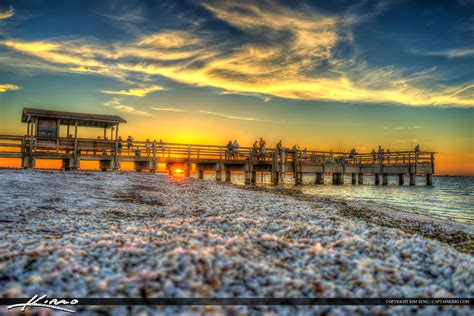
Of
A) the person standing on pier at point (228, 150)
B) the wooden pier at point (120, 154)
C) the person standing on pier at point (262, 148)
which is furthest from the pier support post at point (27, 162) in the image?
the person standing on pier at point (262, 148)

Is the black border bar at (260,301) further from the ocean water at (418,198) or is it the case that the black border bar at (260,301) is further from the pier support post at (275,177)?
the pier support post at (275,177)

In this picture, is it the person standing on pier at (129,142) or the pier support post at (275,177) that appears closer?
the person standing on pier at (129,142)

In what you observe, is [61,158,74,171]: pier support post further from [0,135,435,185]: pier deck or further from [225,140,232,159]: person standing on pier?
[225,140,232,159]: person standing on pier

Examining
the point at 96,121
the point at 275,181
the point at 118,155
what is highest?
the point at 96,121

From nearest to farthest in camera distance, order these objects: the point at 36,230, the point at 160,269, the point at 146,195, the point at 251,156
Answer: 1. the point at 160,269
2. the point at 36,230
3. the point at 146,195
4. the point at 251,156

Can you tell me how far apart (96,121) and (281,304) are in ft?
96.3

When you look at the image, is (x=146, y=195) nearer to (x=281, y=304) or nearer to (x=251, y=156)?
(x=281, y=304)

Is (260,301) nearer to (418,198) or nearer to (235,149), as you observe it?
(418,198)

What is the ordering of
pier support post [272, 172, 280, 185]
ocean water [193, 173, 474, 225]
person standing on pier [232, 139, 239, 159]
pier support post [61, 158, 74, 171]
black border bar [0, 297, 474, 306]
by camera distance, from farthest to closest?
pier support post [272, 172, 280, 185], person standing on pier [232, 139, 239, 159], pier support post [61, 158, 74, 171], ocean water [193, 173, 474, 225], black border bar [0, 297, 474, 306]

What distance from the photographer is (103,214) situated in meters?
9.07

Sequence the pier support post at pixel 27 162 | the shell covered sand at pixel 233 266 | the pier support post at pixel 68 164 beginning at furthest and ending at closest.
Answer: the pier support post at pixel 68 164
the pier support post at pixel 27 162
the shell covered sand at pixel 233 266

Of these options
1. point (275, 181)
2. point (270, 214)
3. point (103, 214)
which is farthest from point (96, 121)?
point (270, 214)

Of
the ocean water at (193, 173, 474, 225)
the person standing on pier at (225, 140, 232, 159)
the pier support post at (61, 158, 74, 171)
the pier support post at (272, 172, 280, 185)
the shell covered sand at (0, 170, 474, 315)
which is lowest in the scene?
the ocean water at (193, 173, 474, 225)

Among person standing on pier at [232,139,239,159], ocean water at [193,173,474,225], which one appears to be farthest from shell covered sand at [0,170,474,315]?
person standing on pier at [232,139,239,159]
